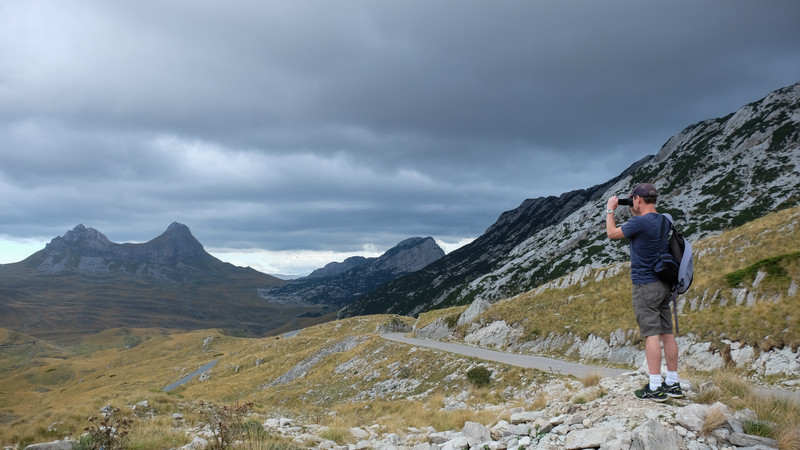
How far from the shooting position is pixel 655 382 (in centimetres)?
711

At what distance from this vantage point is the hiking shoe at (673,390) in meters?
6.91

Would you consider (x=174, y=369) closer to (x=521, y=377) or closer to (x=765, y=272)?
(x=521, y=377)

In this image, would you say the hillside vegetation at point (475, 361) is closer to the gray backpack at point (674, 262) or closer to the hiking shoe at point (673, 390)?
the hiking shoe at point (673, 390)

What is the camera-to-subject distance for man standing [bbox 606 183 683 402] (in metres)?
7.03

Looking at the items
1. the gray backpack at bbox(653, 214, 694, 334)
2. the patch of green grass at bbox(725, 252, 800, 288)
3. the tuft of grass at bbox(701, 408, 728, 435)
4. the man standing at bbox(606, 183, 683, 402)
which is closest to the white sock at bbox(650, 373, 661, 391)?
the man standing at bbox(606, 183, 683, 402)

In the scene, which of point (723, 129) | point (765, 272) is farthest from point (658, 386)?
point (723, 129)

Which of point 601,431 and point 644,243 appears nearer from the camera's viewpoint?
point 601,431

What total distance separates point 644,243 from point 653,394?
2833mm

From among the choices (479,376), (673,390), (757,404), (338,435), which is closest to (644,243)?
(673,390)

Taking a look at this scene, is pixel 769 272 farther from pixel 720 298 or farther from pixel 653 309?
pixel 653 309

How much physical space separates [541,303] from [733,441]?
31052 mm

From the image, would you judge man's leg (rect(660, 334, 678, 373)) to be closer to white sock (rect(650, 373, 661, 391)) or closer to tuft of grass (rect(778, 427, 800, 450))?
white sock (rect(650, 373, 661, 391))

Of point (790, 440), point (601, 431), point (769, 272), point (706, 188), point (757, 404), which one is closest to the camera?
point (790, 440)

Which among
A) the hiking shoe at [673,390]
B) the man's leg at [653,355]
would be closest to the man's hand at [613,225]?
the man's leg at [653,355]
